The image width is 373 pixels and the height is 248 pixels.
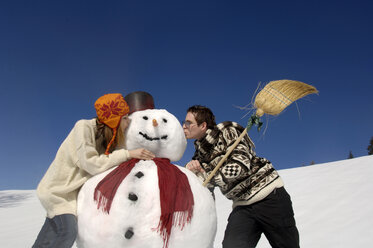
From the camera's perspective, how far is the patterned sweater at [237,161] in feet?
8.00

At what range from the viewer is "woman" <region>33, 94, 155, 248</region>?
1.99 m

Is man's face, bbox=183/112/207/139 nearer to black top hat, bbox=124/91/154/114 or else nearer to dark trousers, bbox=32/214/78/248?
black top hat, bbox=124/91/154/114

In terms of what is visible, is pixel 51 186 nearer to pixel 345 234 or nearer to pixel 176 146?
pixel 176 146

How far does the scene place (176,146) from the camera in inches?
88.3

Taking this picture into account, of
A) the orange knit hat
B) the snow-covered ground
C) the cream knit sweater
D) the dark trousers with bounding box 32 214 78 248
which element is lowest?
the snow-covered ground

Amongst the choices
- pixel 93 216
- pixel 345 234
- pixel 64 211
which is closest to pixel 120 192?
pixel 93 216

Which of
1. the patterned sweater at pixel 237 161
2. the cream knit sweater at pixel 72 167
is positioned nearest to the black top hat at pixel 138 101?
the cream knit sweater at pixel 72 167

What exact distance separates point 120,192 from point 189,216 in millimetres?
430

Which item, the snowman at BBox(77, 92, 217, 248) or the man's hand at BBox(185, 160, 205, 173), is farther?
the man's hand at BBox(185, 160, 205, 173)

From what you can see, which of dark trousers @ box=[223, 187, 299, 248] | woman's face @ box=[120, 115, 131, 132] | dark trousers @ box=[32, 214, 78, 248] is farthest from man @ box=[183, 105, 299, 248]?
dark trousers @ box=[32, 214, 78, 248]

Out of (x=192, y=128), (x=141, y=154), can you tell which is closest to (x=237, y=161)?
(x=192, y=128)

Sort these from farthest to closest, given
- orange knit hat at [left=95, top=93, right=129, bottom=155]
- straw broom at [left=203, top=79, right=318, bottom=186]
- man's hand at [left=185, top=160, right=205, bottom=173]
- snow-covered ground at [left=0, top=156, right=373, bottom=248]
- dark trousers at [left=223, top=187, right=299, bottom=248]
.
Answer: snow-covered ground at [left=0, top=156, right=373, bottom=248] → straw broom at [left=203, top=79, right=318, bottom=186] → dark trousers at [left=223, top=187, right=299, bottom=248] → man's hand at [left=185, top=160, right=205, bottom=173] → orange knit hat at [left=95, top=93, right=129, bottom=155]

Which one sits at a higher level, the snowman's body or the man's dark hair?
the man's dark hair

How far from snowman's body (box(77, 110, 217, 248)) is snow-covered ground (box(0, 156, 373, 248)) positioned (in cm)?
282
